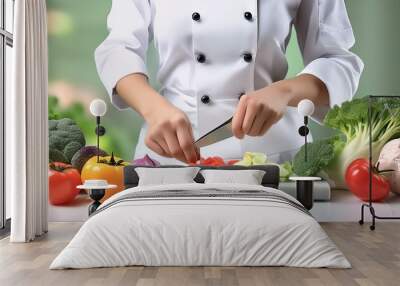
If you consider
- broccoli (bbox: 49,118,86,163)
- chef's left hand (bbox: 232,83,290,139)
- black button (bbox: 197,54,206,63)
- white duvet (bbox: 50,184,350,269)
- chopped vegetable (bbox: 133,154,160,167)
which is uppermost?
black button (bbox: 197,54,206,63)

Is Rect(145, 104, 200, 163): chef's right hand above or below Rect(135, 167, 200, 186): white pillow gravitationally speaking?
above

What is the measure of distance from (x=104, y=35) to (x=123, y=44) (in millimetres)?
302

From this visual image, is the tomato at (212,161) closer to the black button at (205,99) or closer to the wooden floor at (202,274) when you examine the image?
the black button at (205,99)

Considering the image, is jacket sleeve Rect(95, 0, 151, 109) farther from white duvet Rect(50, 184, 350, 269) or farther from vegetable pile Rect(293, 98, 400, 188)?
white duvet Rect(50, 184, 350, 269)

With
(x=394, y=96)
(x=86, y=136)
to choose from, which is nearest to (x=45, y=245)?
(x=86, y=136)

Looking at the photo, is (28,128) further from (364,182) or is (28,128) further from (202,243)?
(364,182)

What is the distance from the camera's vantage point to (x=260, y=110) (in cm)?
591

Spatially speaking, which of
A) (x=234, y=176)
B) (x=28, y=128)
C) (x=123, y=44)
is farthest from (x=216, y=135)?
(x=28, y=128)

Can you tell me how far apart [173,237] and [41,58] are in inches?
91.1

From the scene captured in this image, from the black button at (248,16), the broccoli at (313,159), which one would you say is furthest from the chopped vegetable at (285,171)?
the black button at (248,16)

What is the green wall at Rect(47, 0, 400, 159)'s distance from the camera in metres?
6.18

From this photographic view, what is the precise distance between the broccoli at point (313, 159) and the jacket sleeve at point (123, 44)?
61.7 inches

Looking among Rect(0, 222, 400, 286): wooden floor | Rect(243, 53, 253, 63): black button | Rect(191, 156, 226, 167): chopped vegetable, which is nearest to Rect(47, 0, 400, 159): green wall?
Rect(191, 156, 226, 167): chopped vegetable

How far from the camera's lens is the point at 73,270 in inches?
154
